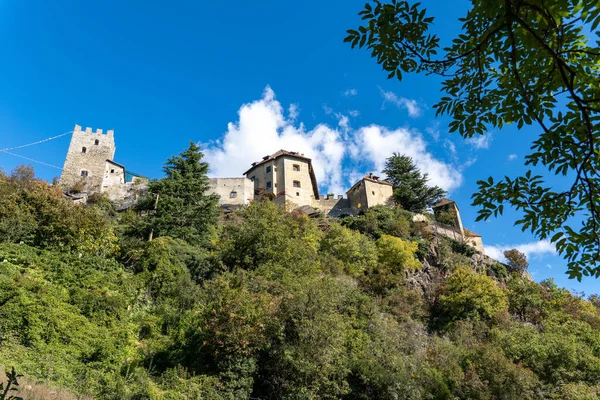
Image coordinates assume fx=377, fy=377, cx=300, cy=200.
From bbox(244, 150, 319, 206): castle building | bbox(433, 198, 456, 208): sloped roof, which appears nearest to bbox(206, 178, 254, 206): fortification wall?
bbox(244, 150, 319, 206): castle building

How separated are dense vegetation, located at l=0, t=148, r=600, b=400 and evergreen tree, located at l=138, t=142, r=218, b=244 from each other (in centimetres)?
17

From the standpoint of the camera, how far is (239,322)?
12305 mm

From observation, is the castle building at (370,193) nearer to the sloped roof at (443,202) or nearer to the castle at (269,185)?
the castle at (269,185)

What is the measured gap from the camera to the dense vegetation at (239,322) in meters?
11.6

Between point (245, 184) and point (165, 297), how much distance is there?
23900mm

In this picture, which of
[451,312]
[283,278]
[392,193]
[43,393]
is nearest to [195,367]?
[43,393]

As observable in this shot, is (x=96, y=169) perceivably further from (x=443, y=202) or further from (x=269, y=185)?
(x=443, y=202)

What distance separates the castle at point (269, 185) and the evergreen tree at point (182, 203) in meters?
8.99

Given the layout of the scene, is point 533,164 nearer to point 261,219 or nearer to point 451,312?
point 261,219

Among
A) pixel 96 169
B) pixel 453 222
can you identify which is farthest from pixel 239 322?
pixel 96 169

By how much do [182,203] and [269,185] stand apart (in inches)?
711

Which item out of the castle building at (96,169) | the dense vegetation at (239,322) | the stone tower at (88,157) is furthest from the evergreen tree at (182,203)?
the stone tower at (88,157)

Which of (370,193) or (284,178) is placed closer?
(370,193)

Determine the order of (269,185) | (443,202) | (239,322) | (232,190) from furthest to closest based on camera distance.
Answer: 1. (443,202)
2. (269,185)
3. (232,190)
4. (239,322)
